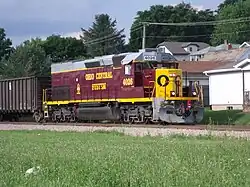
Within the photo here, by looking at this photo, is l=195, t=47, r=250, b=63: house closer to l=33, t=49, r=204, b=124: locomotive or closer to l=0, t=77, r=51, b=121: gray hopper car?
l=0, t=77, r=51, b=121: gray hopper car

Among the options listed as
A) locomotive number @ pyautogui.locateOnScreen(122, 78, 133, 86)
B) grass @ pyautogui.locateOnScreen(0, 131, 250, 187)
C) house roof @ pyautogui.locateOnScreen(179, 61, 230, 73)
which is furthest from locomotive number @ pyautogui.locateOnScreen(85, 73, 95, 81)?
house roof @ pyautogui.locateOnScreen(179, 61, 230, 73)

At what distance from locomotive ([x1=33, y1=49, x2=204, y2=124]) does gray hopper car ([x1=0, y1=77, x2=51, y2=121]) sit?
11.5ft

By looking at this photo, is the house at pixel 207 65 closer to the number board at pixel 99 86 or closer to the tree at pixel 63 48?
the number board at pixel 99 86

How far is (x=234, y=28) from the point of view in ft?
460

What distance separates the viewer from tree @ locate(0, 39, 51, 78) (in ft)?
259

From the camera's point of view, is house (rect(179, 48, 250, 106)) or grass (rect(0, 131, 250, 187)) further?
house (rect(179, 48, 250, 106))

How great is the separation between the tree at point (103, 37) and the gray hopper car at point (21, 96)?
285 ft

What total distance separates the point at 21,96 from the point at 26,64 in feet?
123

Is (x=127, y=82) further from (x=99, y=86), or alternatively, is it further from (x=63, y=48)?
(x=63, y=48)

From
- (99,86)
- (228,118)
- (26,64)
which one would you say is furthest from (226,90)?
(26,64)

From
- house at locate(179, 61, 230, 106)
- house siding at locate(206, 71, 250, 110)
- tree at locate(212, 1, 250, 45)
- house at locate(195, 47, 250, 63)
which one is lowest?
house siding at locate(206, 71, 250, 110)

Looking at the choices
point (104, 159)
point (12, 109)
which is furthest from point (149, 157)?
point (12, 109)

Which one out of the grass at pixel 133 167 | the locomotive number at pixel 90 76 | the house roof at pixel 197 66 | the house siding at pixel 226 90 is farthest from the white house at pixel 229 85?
the grass at pixel 133 167

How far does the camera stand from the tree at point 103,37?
140m
